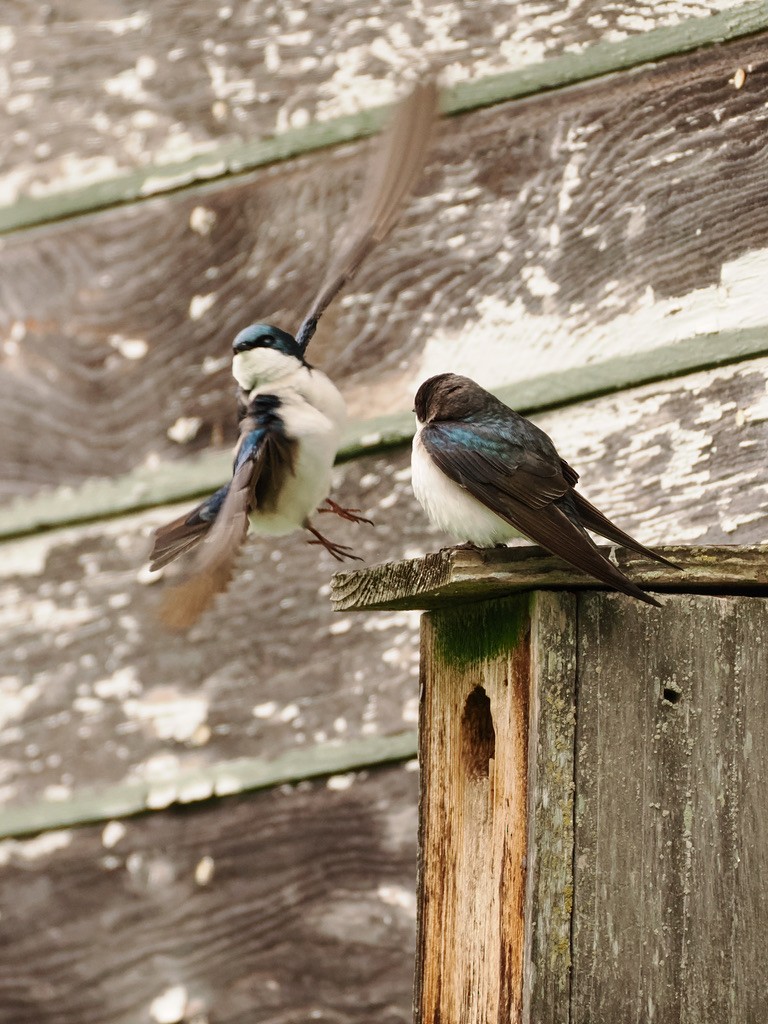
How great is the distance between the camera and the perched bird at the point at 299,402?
1536 millimetres

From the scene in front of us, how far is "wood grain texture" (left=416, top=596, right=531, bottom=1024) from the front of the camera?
120cm

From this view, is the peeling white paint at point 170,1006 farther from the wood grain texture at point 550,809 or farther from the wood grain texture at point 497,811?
the wood grain texture at point 550,809

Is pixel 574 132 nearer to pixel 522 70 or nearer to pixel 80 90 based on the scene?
pixel 522 70

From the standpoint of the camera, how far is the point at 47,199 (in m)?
2.00

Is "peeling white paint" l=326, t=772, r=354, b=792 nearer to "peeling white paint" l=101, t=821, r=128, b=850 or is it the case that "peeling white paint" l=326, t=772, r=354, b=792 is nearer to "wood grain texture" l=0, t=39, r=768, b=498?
"peeling white paint" l=101, t=821, r=128, b=850

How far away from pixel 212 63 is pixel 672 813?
1167mm

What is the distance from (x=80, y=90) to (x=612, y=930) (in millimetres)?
1336

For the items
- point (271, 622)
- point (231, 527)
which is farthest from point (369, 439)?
point (231, 527)

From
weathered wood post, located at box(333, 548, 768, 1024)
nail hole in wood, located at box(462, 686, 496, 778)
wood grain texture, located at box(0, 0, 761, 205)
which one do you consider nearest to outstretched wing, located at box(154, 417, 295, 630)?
→ weathered wood post, located at box(333, 548, 768, 1024)

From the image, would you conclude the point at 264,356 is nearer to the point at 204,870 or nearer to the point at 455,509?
the point at 455,509

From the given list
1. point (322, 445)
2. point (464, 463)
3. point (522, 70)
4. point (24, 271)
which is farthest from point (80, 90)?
point (464, 463)

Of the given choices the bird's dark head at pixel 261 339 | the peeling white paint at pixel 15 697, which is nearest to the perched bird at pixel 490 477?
the bird's dark head at pixel 261 339

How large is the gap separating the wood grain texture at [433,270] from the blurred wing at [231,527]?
0.75 feet

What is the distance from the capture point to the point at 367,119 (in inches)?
71.6
